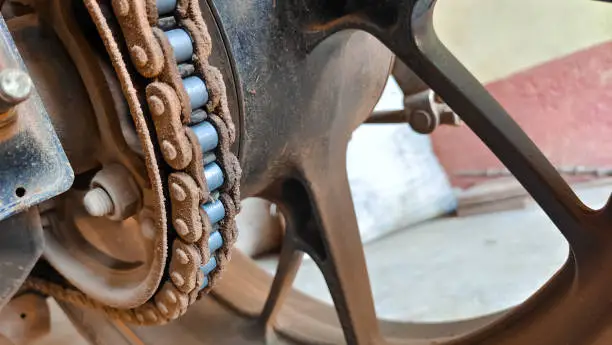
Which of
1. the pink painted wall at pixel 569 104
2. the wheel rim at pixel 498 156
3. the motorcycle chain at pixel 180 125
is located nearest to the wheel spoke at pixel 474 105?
the wheel rim at pixel 498 156

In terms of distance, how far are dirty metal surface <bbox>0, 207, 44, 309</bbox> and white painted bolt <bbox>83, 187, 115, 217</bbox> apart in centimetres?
6

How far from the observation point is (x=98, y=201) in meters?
0.52

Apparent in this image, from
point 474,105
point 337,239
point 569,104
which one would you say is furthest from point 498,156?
point 569,104

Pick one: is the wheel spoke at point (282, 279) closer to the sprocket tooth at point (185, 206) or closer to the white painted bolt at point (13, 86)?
the sprocket tooth at point (185, 206)

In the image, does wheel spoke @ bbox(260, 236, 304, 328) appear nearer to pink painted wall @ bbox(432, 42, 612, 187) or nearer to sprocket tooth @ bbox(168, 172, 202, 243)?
sprocket tooth @ bbox(168, 172, 202, 243)

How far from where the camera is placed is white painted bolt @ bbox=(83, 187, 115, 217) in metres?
0.52

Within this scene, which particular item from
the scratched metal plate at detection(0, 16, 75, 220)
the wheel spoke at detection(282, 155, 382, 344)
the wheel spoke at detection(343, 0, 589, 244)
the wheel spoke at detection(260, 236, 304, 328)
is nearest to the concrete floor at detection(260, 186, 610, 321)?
the wheel spoke at detection(260, 236, 304, 328)

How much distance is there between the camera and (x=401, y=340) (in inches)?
30.8

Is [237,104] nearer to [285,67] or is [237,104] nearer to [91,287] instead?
[285,67]

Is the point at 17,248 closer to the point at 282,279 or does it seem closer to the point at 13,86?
the point at 13,86

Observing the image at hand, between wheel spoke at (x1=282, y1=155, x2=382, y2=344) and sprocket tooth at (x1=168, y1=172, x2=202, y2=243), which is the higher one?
sprocket tooth at (x1=168, y1=172, x2=202, y2=243)

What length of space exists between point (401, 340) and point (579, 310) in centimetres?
28

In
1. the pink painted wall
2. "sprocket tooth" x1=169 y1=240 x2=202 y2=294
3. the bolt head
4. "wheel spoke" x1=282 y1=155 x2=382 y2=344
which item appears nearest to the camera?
the bolt head

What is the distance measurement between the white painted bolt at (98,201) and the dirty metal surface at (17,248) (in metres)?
0.06
